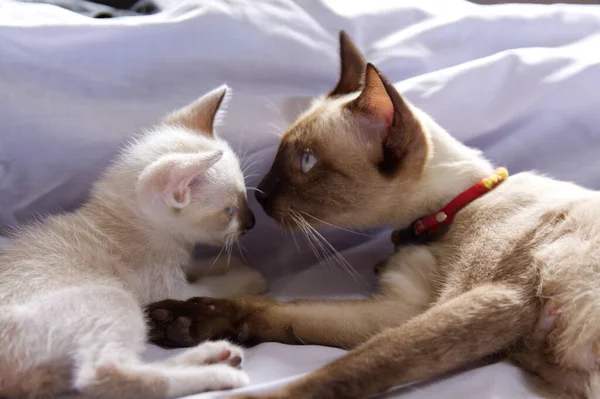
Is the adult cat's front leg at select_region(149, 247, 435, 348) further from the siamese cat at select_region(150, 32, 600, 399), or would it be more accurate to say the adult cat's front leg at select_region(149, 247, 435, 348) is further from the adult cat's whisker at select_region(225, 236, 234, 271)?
the adult cat's whisker at select_region(225, 236, 234, 271)

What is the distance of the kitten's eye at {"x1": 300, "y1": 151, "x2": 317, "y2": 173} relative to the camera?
1.40 meters

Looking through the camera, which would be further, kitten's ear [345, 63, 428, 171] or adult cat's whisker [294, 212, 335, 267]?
adult cat's whisker [294, 212, 335, 267]

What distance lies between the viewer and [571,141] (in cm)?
165

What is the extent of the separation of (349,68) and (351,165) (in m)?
0.28

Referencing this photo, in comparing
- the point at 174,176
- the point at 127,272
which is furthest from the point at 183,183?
the point at 127,272

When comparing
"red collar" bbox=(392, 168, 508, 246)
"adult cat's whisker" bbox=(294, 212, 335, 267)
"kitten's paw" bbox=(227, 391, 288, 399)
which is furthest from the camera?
"adult cat's whisker" bbox=(294, 212, 335, 267)

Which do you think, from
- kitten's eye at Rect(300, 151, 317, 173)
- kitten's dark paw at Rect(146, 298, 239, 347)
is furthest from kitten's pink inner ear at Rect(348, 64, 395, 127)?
kitten's dark paw at Rect(146, 298, 239, 347)

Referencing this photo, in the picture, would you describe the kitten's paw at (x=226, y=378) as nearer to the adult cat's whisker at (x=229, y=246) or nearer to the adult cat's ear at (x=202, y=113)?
the adult cat's whisker at (x=229, y=246)

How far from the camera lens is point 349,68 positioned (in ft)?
4.89

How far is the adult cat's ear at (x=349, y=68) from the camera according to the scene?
4.82ft

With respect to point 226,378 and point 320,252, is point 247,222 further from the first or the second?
point 226,378

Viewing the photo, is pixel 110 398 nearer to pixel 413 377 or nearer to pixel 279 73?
pixel 413 377

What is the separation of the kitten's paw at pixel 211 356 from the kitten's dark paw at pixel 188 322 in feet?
0.23

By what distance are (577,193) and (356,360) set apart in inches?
26.2
